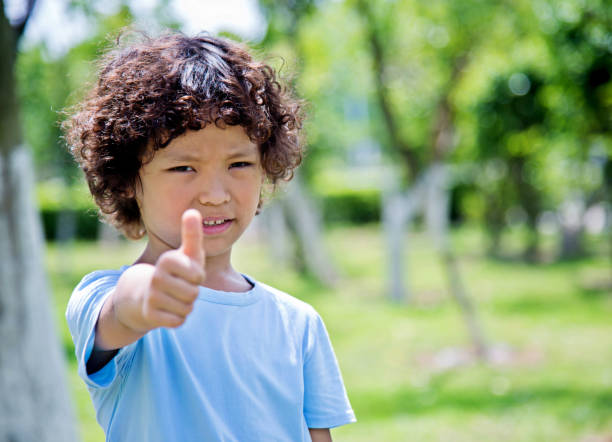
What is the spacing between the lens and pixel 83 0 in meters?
4.33

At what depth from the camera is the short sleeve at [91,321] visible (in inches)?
43.1

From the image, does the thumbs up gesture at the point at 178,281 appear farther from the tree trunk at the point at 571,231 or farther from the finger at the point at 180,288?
the tree trunk at the point at 571,231

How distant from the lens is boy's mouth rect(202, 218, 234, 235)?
4.01 ft

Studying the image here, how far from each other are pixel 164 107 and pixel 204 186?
0.57 feet

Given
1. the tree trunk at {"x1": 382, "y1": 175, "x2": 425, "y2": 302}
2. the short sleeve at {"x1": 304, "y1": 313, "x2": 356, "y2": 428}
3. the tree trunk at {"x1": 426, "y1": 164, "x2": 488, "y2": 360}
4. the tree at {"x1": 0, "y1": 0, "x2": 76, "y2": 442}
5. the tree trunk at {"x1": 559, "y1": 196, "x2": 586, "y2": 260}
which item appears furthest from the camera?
the tree trunk at {"x1": 559, "y1": 196, "x2": 586, "y2": 260}

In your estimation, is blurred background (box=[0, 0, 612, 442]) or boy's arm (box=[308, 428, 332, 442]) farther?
blurred background (box=[0, 0, 612, 442])

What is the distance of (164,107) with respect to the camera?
1229 mm

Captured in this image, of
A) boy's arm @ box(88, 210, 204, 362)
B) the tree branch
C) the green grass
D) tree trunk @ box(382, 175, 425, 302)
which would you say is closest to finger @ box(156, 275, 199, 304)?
boy's arm @ box(88, 210, 204, 362)

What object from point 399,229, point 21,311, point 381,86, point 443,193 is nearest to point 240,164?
point 21,311

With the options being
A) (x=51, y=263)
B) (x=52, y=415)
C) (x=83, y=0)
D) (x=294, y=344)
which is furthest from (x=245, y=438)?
(x=51, y=263)

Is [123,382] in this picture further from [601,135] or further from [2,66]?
[601,135]

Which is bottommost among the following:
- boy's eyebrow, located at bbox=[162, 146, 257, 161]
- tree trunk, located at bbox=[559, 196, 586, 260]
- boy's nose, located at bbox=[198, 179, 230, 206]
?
tree trunk, located at bbox=[559, 196, 586, 260]

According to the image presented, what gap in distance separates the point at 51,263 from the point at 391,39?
12.1 meters

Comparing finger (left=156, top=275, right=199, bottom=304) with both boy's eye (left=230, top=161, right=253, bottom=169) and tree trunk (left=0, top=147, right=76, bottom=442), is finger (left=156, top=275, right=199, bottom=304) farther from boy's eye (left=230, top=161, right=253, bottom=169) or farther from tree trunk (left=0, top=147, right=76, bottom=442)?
tree trunk (left=0, top=147, right=76, bottom=442)
